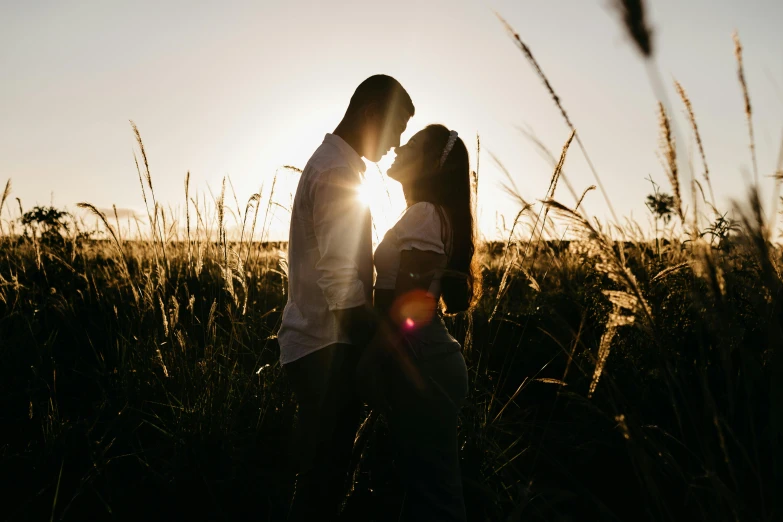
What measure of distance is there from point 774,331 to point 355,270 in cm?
108

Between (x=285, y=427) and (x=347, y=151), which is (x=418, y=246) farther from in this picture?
(x=285, y=427)

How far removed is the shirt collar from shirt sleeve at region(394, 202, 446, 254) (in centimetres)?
26

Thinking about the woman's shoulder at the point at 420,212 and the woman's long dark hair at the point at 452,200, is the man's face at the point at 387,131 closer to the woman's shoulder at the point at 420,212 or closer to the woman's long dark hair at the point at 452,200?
the woman's long dark hair at the point at 452,200

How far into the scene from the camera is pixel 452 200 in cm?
193

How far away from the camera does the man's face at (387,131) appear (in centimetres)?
191

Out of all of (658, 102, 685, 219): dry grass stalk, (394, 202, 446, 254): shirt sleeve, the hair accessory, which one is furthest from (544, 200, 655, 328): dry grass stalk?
the hair accessory

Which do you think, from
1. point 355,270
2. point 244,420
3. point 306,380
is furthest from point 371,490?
point 355,270

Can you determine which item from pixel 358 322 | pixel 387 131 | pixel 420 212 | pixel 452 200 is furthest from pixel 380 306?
pixel 387 131

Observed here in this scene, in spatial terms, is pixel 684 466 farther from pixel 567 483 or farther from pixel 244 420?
pixel 244 420

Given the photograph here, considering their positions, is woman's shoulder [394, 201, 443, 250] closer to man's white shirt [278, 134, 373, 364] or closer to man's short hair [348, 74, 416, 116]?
man's white shirt [278, 134, 373, 364]

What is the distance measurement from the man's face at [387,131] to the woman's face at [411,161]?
6 centimetres

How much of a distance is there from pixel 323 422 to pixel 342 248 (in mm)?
578

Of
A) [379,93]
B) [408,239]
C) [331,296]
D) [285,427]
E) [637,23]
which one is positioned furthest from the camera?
[285,427]

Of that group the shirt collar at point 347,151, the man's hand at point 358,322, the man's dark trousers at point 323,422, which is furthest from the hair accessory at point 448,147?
the man's dark trousers at point 323,422
